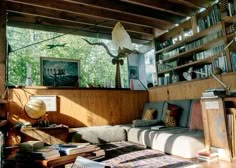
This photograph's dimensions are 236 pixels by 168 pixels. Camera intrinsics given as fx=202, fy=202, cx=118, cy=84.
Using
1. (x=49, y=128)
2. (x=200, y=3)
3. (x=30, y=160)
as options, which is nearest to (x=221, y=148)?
(x=30, y=160)

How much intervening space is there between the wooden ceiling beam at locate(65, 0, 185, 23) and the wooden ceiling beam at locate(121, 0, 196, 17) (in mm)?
282

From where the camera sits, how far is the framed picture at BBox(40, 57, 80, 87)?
4391 millimetres

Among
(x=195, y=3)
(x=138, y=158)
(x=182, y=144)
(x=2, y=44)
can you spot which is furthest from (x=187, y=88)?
(x=2, y=44)

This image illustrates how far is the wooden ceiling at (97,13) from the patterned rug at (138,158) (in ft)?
7.68

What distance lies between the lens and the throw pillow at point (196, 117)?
9.98 feet

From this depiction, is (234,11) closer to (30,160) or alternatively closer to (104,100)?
(104,100)

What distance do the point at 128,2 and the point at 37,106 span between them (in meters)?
2.87

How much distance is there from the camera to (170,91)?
14.3ft

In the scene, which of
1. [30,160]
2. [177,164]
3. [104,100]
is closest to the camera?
[30,160]

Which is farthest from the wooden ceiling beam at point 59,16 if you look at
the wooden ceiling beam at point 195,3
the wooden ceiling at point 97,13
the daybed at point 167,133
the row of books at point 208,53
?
the daybed at point 167,133

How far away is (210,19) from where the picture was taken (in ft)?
12.7

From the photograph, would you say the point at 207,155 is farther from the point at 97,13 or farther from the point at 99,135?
the point at 97,13

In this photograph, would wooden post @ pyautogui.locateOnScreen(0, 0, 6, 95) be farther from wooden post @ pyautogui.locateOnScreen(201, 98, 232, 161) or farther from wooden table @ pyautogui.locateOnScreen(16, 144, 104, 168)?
wooden post @ pyautogui.locateOnScreen(201, 98, 232, 161)

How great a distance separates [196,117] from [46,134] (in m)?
2.26
